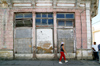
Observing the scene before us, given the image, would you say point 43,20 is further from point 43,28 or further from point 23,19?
point 23,19

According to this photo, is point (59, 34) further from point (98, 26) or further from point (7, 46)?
point (98, 26)

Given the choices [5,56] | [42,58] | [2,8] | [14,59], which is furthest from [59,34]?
[2,8]

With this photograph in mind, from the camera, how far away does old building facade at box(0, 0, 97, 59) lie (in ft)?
28.0

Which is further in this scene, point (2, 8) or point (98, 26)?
point (98, 26)

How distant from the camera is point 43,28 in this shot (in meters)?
8.77

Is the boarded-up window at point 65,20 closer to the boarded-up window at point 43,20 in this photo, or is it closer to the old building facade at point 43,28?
the old building facade at point 43,28

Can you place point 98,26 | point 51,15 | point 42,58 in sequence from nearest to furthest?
point 42,58
point 51,15
point 98,26

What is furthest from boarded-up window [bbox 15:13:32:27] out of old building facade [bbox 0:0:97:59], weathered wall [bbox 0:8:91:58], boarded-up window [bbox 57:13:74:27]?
boarded-up window [bbox 57:13:74:27]

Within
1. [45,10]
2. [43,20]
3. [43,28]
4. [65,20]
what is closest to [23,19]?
[43,20]

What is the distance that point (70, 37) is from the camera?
28.7ft

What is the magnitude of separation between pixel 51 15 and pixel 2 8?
4700 mm

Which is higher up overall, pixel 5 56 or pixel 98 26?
pixel 98 26

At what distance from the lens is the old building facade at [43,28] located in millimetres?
8547

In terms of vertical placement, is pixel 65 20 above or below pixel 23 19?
below
